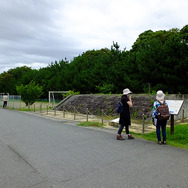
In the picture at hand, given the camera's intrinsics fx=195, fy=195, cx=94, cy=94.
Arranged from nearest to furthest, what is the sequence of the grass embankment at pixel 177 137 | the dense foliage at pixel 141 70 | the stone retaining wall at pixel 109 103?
the grass embankment at pixel 177 137 → the stone retaining wall at pixel 109 103 → the dense foliage at pixel 141 70

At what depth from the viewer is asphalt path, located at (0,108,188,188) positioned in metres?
3.48

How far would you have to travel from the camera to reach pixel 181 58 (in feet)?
52.4

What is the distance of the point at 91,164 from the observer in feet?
14.4

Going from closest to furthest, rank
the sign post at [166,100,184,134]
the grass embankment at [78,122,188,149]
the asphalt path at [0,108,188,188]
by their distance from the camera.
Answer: the asphalt path at [0,108,188,188] → the grass embankment at [78,122,188,149] → the sign post at [166,100,184,134]

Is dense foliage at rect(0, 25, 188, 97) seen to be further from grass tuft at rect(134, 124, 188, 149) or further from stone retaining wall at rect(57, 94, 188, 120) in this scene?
grass tuft at rect(134, 124, 188, 149)

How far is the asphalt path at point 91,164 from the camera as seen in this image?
3.48 metres

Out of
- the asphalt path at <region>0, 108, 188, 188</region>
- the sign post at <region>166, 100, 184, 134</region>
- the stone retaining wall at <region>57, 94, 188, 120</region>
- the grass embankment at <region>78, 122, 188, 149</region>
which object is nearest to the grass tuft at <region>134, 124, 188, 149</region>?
the grass embankment at <region>78, 122, 188, 149</region>

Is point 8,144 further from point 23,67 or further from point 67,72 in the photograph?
point 23,67

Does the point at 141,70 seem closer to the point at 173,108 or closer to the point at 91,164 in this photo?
the point at 173,108

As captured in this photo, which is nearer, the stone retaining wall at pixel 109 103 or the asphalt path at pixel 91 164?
the asphalt path at pixel 91 164

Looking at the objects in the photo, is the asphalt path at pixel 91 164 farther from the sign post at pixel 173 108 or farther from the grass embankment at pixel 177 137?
the sign post at pixel 173 108

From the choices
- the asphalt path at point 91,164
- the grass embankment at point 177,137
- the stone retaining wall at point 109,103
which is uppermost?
the stone retaining wall at point 109,103

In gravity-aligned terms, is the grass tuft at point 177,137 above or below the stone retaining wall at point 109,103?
below

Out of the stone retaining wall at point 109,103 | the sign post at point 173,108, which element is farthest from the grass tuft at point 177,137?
the stone retaining wall at point 109,103
